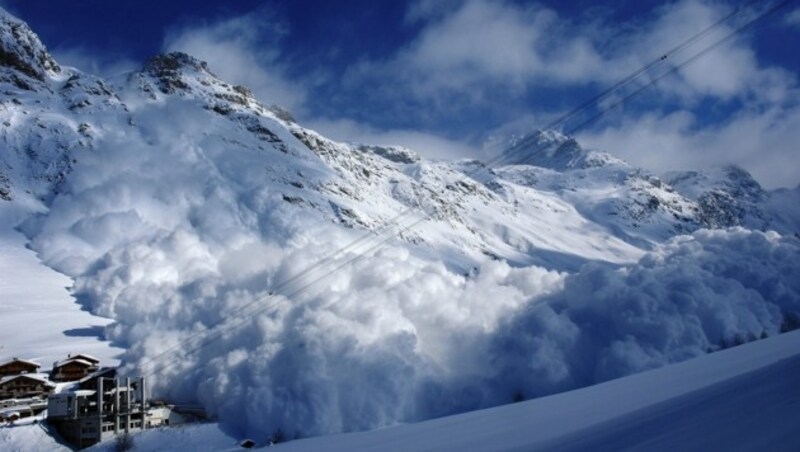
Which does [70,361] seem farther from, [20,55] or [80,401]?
[20,55]

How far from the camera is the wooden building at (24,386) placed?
227 feet

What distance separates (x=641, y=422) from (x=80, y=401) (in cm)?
6742

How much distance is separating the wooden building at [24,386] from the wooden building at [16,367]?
123 centimetres

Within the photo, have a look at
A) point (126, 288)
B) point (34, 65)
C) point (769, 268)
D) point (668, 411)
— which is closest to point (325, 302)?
point (126, 288)

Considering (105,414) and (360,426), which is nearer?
(105,414)

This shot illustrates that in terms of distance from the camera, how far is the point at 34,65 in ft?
591

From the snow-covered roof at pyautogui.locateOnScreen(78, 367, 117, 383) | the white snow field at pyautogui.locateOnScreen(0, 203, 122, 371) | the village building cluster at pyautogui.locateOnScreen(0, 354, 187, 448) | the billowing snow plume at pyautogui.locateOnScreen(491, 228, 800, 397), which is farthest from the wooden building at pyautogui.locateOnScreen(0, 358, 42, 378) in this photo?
the billowing snow plume at pyautogui.locateOnScreen(491, 228, 800, 397)

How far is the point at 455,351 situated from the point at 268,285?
119 ft

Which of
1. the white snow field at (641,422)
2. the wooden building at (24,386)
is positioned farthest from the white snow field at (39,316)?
the white snow field at (641,422)

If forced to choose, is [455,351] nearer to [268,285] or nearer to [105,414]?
[268,285]

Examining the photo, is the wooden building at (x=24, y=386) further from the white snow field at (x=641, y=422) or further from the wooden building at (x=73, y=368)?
the white snow field at (x=641, y=422)

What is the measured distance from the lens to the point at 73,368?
75.4 metres

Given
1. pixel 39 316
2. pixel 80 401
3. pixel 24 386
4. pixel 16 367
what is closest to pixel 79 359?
pixel 24 386

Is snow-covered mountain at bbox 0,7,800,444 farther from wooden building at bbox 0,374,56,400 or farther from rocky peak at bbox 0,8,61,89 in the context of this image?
wooden building at bbox 0,374,56,400
